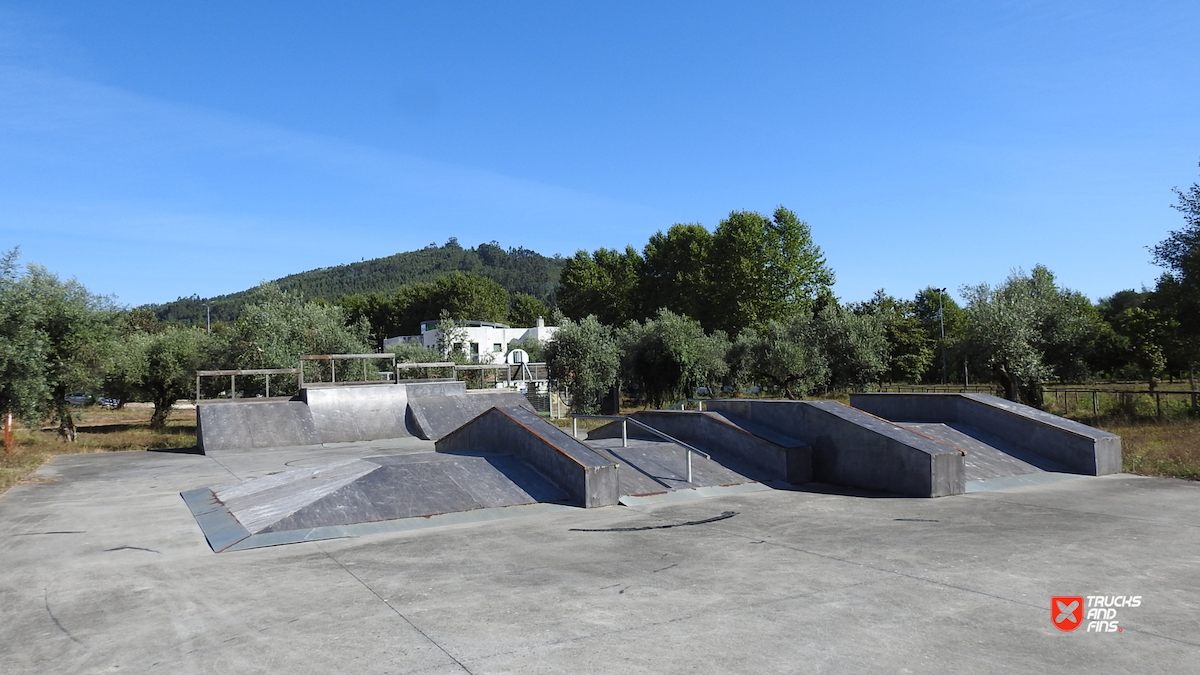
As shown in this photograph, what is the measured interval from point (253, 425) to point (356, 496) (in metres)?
12.2

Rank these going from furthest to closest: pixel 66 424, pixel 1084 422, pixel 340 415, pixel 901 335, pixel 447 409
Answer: pixel 901 335 < pixel 447 409 < pixel 66 424 < pixel 340 415 < pixel 1084 422

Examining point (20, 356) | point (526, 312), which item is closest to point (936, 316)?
point (526, 312)

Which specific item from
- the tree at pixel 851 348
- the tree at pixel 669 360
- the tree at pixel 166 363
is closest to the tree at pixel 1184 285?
the tree at pixel 851 348

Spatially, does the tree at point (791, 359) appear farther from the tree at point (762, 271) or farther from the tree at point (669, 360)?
the tree at point (762, 271)

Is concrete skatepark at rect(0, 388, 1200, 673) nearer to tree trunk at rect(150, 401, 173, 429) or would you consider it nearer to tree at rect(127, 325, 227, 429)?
tree at rect(127, 325, 227, 429)

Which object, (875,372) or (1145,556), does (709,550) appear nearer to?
(1145,556)

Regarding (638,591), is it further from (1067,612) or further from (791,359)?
(791,359)

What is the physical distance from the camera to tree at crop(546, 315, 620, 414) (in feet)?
107

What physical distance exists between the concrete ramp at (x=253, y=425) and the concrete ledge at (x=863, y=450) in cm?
1296

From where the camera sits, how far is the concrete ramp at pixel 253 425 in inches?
771

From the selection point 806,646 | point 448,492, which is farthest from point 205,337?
point 806,646

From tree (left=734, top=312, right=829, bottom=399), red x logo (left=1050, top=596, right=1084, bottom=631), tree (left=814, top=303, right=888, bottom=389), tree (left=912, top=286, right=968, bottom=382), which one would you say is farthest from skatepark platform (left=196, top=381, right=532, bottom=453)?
tree (left=912, top=286, right=968, bottom=382)

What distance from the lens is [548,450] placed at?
11547 millimetres

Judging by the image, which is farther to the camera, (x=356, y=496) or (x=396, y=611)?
(x=356, y=496)
